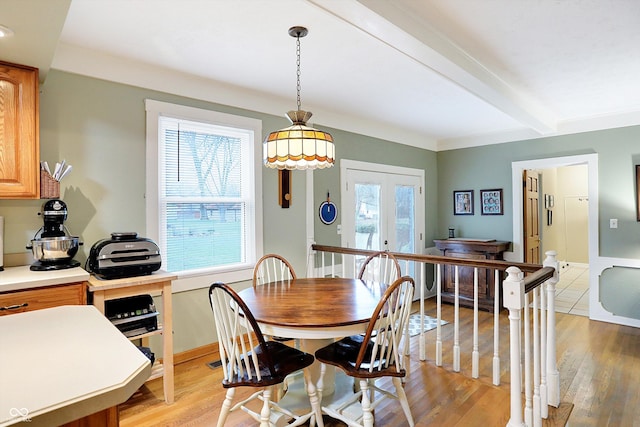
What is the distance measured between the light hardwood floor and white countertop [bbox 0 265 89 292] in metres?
0.94

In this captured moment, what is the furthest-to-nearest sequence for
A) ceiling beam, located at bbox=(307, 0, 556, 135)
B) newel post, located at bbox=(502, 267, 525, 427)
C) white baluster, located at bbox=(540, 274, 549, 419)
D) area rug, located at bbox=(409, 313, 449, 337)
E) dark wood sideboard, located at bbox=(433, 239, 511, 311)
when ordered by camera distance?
dark wood sideboard, located at bbox=(433, 239, 511, 311) < area rug, located at bbox=(409, 313, 449, 337) < white baluster, located at bbox=(540, 274, 549, 419) < ceiling beam, located at bbox=(307, 0, 556, 135) < newel post, located at bbox=(502, 267, 525, 427)

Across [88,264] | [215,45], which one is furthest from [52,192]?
[215,45]

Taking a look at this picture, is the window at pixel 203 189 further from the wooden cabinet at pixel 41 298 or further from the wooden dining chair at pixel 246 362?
the wooden dining chair at pixel 246 362

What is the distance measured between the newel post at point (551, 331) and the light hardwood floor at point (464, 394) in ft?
0.35

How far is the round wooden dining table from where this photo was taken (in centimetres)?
183

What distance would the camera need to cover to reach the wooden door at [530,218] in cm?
496

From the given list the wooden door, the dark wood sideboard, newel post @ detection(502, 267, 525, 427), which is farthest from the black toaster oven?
the wooden door

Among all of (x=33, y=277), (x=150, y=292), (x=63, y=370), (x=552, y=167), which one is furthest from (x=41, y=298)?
(x=552, y=167)

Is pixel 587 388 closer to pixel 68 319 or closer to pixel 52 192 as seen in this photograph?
pixel 68 319

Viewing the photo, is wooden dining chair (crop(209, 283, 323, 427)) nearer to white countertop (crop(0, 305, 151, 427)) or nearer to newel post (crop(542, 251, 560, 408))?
white countertop (crop(0, 305, 151, 427))

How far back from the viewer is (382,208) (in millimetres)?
4805

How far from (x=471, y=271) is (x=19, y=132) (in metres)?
4.81

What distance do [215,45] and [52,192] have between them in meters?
1.44

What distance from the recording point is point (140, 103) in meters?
2.78
